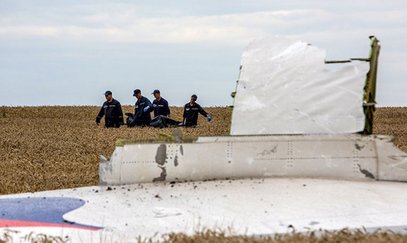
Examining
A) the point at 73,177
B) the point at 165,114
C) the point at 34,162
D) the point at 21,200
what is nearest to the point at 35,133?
the point at 165,114

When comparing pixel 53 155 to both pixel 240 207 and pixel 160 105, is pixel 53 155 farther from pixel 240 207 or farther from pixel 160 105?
pixel 160 105

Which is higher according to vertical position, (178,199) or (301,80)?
(301,80)

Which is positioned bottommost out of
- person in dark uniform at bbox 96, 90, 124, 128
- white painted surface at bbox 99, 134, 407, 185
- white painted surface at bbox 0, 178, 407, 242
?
white painted surface at bbox 0, 178, 407, 242

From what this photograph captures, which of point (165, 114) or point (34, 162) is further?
point (165, 114)

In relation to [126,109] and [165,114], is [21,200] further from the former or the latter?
[126,109]

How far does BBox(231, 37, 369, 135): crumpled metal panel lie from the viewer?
31.6 ft

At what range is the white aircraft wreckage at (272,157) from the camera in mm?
8609

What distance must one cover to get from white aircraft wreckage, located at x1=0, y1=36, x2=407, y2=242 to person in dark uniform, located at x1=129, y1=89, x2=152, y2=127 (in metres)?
14.2

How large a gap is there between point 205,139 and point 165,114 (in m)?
15.8

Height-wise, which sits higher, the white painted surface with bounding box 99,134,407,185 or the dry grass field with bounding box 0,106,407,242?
the white painted surface with bounding box 99,134,407,185

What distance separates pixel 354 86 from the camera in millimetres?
9641

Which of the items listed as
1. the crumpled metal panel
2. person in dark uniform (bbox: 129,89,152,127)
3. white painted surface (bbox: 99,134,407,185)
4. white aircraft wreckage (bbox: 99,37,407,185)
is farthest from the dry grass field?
the crumpled metal panel

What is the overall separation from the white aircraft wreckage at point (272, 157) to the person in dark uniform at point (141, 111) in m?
14.2

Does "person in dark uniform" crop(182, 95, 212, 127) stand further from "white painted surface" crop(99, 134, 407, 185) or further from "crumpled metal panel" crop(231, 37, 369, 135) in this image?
"white painted surface" crop(99, 134, 407, 185)
